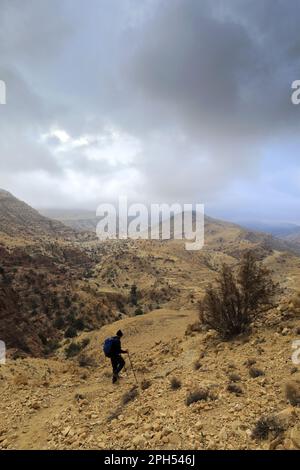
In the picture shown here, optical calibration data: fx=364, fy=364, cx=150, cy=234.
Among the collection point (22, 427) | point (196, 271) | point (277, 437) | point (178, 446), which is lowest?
point (196, 271)

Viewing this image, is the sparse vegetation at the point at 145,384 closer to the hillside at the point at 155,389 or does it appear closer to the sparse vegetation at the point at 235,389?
the hillside at the point at 155,389

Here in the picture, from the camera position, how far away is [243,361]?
10.3m

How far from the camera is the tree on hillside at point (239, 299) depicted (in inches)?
535

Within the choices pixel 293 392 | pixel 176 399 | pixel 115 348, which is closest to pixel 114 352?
pixel 115 348

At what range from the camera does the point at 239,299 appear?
45.3ft

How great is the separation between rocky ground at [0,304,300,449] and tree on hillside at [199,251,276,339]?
1.80 ft

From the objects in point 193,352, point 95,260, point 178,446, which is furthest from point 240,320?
point 95,260

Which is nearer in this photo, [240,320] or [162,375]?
[162,375]

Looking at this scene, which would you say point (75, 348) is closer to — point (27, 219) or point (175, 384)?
point (175, 384)

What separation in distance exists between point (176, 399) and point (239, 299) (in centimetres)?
601

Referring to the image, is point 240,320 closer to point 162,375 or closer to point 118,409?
point 162,375

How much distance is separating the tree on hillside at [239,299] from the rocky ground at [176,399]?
1.80 feet

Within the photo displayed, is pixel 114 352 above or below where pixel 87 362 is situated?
above

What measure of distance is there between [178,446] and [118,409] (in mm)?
2829
